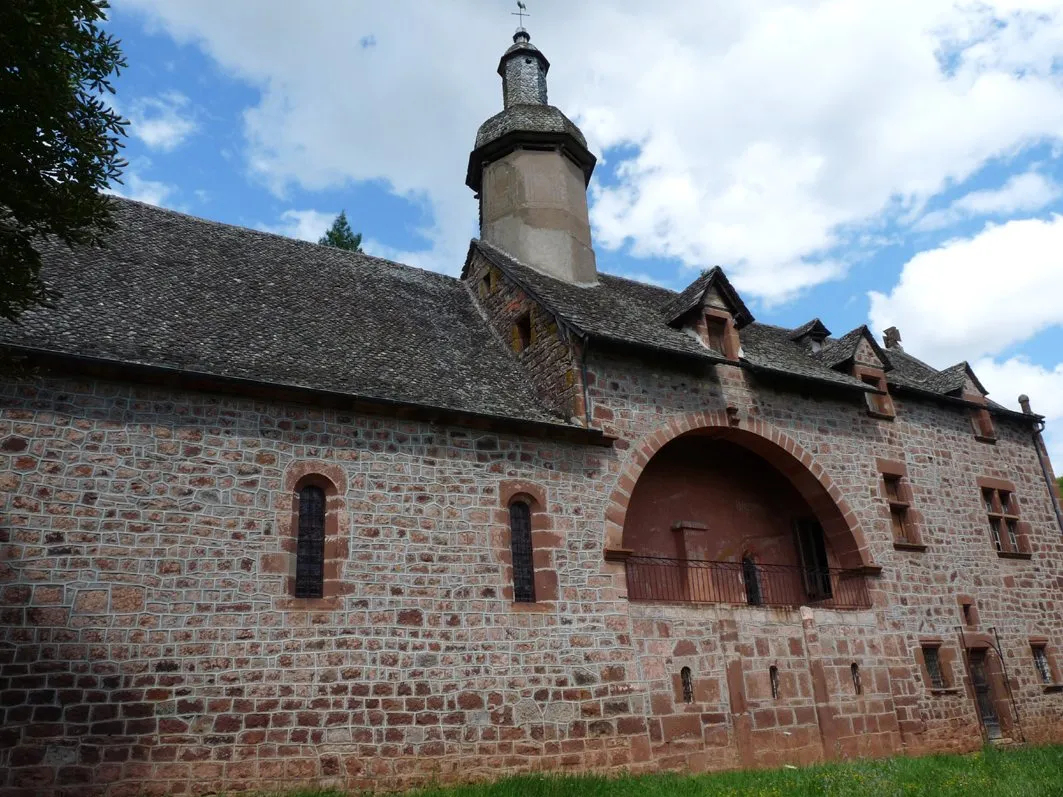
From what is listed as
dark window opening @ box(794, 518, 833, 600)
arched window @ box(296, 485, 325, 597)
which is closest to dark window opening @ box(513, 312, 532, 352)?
arched window @ box(296, 485, 325, 597)

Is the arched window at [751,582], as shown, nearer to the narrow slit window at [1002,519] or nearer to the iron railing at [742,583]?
the iron railing at [742,583]

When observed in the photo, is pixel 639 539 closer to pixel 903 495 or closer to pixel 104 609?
pixel 903 495

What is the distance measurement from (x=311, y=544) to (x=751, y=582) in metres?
9.00

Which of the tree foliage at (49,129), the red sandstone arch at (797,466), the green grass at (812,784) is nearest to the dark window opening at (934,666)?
the red sandstone arch at (797,466)

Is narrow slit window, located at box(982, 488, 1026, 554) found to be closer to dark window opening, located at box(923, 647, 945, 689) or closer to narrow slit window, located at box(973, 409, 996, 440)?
→ narrow slit window, located at box(973, 409, 996, 440)

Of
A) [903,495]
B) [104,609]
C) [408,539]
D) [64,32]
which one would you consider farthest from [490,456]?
[903,495]

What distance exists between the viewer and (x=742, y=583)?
16.0 meters

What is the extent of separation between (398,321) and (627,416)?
14.2 feet

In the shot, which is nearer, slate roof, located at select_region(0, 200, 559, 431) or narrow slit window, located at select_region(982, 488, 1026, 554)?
slate roof, located at select_region(0, 200, 559, 431)

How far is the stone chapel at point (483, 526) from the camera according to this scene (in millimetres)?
9820

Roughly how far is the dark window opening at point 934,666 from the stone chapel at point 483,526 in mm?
53

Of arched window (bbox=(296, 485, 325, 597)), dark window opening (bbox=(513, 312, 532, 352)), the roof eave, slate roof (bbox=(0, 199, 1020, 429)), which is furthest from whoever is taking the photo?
dark window opening (bbox=(513, 312, 532, 352))

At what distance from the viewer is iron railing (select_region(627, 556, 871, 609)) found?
1500cm

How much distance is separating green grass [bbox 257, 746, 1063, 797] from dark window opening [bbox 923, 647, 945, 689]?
360 cm
